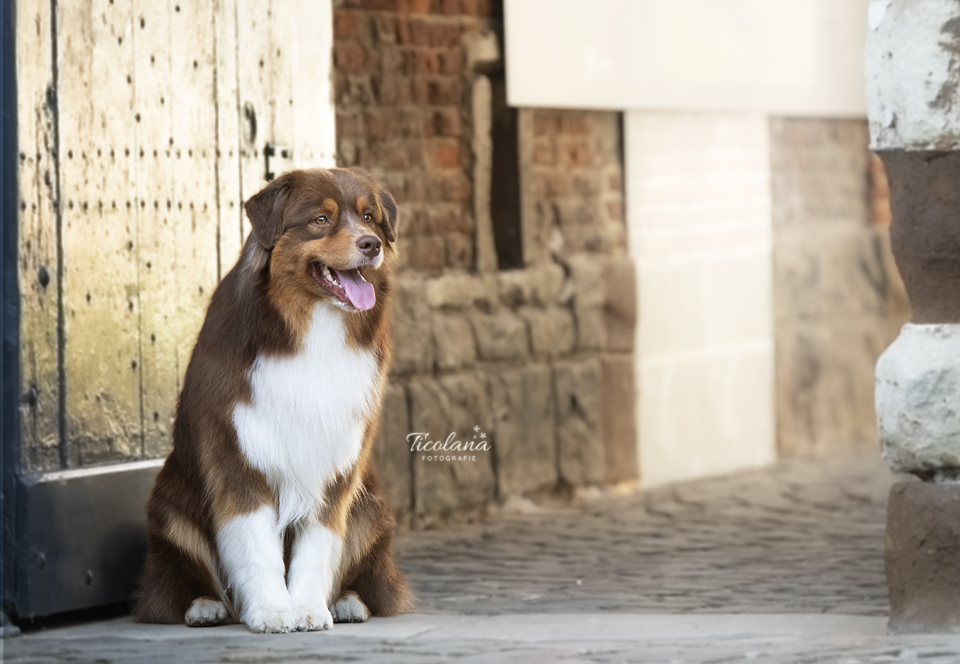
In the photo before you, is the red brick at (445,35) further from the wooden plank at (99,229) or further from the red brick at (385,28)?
the wooden plank at (99,229)

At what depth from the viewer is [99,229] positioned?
16.7 feet

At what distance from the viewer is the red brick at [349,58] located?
6.89 meters

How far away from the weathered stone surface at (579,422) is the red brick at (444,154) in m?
1.14

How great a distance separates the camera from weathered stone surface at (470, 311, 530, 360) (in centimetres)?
750

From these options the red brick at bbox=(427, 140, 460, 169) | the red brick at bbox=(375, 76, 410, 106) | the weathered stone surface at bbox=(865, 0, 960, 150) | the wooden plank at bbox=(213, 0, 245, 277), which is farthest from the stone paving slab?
the red brick at bbox=(375, 76, 410, 106)

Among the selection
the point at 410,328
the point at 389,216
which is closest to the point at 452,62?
the point at 410,328

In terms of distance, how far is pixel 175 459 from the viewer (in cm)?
475

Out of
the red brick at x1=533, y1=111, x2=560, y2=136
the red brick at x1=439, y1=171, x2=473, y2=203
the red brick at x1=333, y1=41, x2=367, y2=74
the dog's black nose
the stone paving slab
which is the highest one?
the red brick at x1=333, y1=41, x2=367, y2=74

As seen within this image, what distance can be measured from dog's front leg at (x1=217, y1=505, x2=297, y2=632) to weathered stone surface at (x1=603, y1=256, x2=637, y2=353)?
12.8 feet

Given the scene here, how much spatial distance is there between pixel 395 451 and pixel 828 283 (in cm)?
402

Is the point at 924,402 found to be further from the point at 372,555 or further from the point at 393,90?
the point at 393,90

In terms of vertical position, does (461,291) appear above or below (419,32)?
below

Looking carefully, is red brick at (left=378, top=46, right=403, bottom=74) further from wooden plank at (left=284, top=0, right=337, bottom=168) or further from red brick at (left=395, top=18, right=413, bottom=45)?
wooden plank at (left=284, top=0, right=337, bottom=168)

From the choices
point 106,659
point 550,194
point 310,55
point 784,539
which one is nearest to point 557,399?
point 550,194
